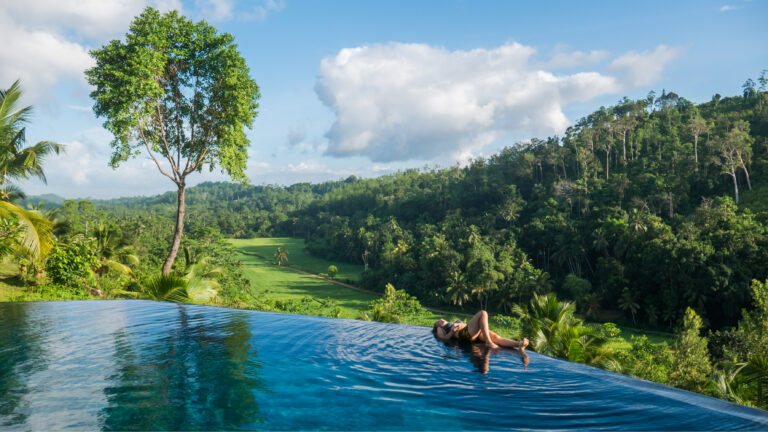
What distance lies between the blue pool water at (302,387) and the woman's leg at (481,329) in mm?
374

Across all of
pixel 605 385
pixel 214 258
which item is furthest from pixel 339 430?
pixel 214 258

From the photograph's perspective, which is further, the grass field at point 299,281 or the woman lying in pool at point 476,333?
the grass field at point 299,281

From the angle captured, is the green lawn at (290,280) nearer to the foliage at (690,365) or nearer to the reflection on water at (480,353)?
the foliage at (690,365)

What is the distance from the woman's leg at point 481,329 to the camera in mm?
7219

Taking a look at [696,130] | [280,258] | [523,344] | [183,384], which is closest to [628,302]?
[696,130]

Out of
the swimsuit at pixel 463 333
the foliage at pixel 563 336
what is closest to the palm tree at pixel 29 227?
the swimsuit at pixel 463 333

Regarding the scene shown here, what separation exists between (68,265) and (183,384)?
39.2 feet

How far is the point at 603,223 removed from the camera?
156 ft

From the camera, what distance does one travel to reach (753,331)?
2055 centimetres

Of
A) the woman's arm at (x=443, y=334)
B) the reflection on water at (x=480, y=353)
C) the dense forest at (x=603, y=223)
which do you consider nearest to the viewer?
the reflection on water at (x=480, y=353)

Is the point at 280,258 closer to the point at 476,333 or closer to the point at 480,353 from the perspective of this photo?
the point at 476,333

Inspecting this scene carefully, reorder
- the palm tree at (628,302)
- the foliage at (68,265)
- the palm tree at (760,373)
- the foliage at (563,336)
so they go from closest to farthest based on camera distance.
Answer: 1. the palm tree at (760,373)
2. the foliage at (563,336)
3. the foliage at (68,265)
4. the palm tree at (628,302)

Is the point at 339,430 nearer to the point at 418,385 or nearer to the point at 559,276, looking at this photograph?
the point at 418,385

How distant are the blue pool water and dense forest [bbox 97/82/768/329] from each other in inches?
1012
